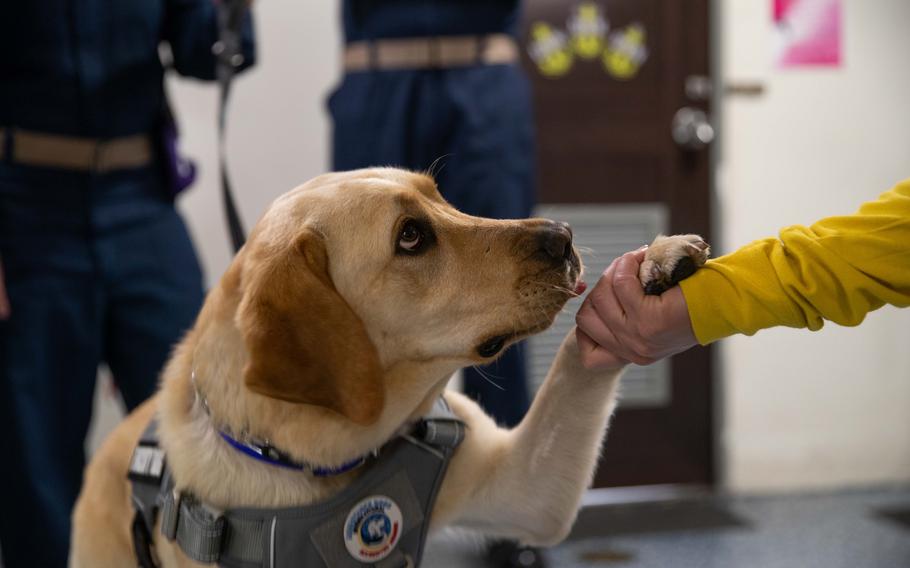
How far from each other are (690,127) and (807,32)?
0.53 metres

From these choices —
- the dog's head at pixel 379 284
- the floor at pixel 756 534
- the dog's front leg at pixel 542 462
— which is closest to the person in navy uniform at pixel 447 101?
the floor at pixel 756 534

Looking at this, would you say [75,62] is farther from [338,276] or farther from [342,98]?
[338,276]

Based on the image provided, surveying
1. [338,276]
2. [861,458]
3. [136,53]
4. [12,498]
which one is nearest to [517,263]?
[338,276]

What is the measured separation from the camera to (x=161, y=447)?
1273mm

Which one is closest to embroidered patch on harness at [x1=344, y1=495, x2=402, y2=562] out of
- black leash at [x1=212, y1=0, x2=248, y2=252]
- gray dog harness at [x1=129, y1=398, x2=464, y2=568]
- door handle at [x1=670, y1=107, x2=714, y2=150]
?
gray dog harness at [x1=129, y1=398, x2=464, y2=568]

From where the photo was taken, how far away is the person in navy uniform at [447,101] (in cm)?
206

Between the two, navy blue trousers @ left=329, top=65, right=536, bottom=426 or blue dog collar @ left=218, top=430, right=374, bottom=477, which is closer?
blue dog collar @ left=218, top=430, right=374, bottom=477

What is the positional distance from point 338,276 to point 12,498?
3.24 ft

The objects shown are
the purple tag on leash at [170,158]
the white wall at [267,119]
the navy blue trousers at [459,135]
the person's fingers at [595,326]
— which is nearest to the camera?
the person's fingers at [595,326]

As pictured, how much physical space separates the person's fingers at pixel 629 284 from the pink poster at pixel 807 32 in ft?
7.10

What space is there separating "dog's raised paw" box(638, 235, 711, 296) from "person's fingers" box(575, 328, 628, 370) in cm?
12

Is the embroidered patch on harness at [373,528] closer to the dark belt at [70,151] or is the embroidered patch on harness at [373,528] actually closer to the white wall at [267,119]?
the dark belt at [70,151]

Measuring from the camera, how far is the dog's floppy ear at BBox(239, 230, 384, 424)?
41.7 inches

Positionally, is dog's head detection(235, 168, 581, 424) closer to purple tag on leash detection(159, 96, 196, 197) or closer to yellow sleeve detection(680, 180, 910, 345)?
yellow sleeve detection(680, 180, 910, 345)
